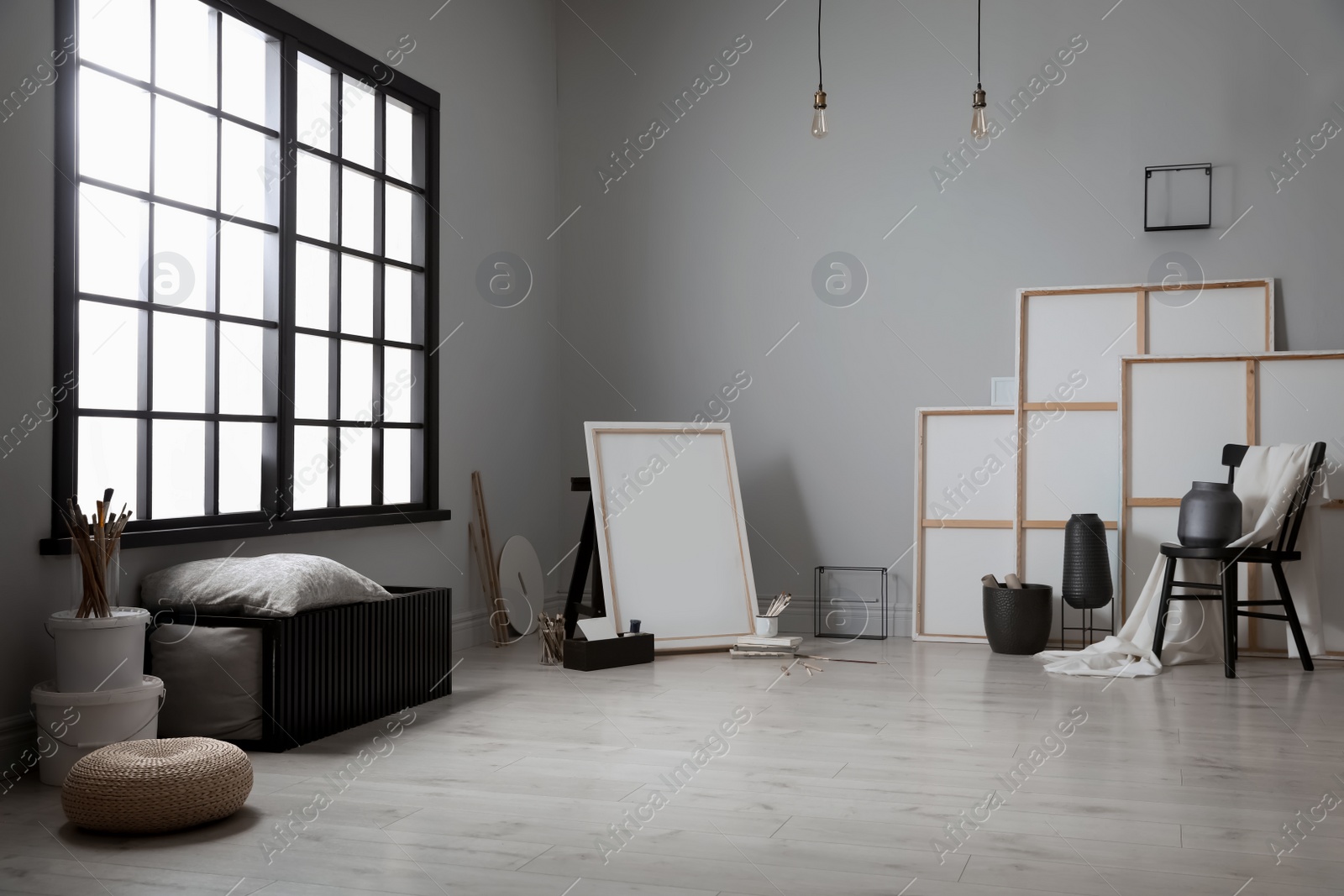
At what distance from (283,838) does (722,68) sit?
4.80 m

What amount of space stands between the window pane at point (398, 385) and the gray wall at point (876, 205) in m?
1.39

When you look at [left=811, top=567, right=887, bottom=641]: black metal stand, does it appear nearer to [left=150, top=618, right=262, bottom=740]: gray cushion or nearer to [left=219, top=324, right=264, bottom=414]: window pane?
[left=219, top=324, right=264, bottom=414]: window pane

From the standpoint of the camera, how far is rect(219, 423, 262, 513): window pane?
162 inches

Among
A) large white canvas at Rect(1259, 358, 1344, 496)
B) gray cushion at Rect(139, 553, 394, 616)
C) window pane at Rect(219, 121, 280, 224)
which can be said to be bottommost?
gray cushion at Rect(139, 553, 394, 616)

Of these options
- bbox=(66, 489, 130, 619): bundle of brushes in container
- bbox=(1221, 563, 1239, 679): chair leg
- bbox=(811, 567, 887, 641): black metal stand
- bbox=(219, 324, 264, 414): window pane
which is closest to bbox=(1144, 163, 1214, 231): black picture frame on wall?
bbox=(1221, 563, 1239, 679): chair leg

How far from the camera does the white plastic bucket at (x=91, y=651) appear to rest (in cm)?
307

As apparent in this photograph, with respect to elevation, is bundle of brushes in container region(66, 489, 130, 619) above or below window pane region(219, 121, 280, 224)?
below

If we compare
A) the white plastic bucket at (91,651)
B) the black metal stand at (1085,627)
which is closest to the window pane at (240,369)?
the white plastic bucket at (91,651)

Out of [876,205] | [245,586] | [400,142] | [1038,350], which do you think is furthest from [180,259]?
[1038,350]

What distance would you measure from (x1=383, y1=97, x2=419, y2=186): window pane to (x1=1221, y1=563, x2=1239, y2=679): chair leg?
394cm

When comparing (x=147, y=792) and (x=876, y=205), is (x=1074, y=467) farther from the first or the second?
(x=147, y=792)

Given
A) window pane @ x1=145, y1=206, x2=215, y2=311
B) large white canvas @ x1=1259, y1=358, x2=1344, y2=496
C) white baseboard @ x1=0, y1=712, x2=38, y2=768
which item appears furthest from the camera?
large white canvas @ x1=1259, y1=358, x2=1344, y2=496

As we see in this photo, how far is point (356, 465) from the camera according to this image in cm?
488

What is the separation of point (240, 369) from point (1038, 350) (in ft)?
12.0
